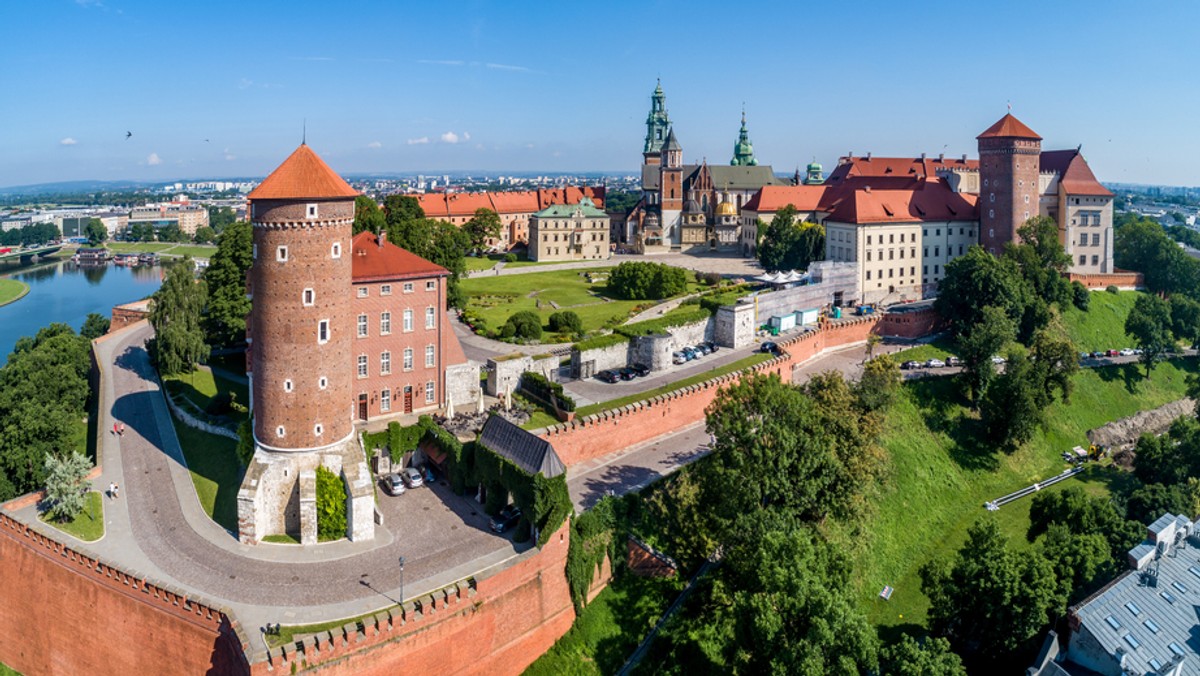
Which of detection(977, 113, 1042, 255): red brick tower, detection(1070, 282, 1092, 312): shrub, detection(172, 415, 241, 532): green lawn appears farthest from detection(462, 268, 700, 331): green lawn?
detection(1070, 282, 1092, 312): shrub

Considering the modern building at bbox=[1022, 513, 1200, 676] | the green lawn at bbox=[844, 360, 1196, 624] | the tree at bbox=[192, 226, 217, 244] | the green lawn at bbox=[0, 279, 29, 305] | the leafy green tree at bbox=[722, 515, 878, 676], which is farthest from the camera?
the tree at bbox=[192, 226, 217, 244]

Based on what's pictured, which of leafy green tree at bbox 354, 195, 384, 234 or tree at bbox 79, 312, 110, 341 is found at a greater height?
leafy green tree at bbox 354, 195, 384, 234

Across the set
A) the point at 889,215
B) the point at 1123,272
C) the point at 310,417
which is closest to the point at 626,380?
the point at 310,417

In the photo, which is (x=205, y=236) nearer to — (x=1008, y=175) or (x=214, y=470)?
(x=214, y=470)

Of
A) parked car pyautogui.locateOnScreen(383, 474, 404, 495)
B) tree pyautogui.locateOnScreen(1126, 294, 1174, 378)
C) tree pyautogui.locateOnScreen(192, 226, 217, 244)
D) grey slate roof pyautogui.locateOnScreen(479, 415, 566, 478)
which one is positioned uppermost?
tree pyautogui.locateOnScreen(192, 226, 217, 244)

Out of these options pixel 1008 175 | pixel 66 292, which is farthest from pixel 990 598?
pixel 66 292

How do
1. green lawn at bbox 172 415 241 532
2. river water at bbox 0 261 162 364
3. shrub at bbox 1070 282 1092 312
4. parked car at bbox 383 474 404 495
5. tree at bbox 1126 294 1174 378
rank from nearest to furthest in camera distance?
green lawn at bbox 172 415 241 532
parked car at bbox 383 474 404 495
tree at bbox 1126 294 1174 378
shrub at bbox 1070 282 1092 312
river water at bbox 0 261 162 364

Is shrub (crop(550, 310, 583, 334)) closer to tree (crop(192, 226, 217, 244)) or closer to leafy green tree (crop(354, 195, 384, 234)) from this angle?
leafy green tree (crop(354, 195, 384, 234))

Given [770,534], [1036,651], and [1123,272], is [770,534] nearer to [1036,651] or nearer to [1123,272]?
[1036,651]
